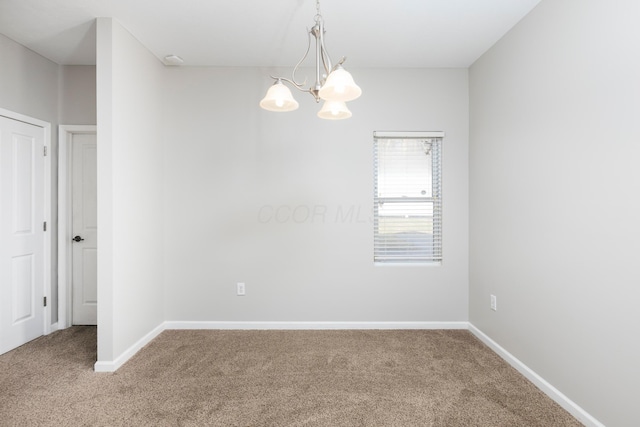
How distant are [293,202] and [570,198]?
2283 millimetres

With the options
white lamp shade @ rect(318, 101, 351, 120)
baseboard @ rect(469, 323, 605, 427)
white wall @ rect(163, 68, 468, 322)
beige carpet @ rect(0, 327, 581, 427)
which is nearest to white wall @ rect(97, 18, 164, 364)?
white wall @ rect(163, 68, 468, 322)

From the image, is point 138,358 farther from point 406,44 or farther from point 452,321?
point 406,44

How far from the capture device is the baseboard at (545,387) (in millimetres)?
1872

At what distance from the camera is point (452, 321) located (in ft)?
11.0

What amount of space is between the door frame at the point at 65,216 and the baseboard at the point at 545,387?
4264 mm

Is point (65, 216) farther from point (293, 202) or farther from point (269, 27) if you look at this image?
point (269, 27)

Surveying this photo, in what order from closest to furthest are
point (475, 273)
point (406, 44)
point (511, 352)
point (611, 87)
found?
point (611, 87) → point (511, 352) → point (406, 44) → point (475, 273)

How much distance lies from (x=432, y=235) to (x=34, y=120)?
4105mm

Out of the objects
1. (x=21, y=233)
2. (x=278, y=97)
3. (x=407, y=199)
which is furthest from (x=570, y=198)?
(x=21, y=233)

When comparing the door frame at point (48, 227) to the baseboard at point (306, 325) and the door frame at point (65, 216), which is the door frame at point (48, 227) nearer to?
the door frame at point (65, 216)

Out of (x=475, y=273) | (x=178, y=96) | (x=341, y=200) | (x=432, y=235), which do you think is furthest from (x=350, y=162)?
(x=178, y=96)

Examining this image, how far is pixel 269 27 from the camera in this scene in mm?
2572

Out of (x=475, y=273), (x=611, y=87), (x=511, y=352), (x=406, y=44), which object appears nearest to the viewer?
(x=611, y=87)

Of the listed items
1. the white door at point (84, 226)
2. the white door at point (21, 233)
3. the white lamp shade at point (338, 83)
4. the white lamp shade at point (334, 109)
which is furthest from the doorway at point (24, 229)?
the white lamp shade at point (338, 83)
